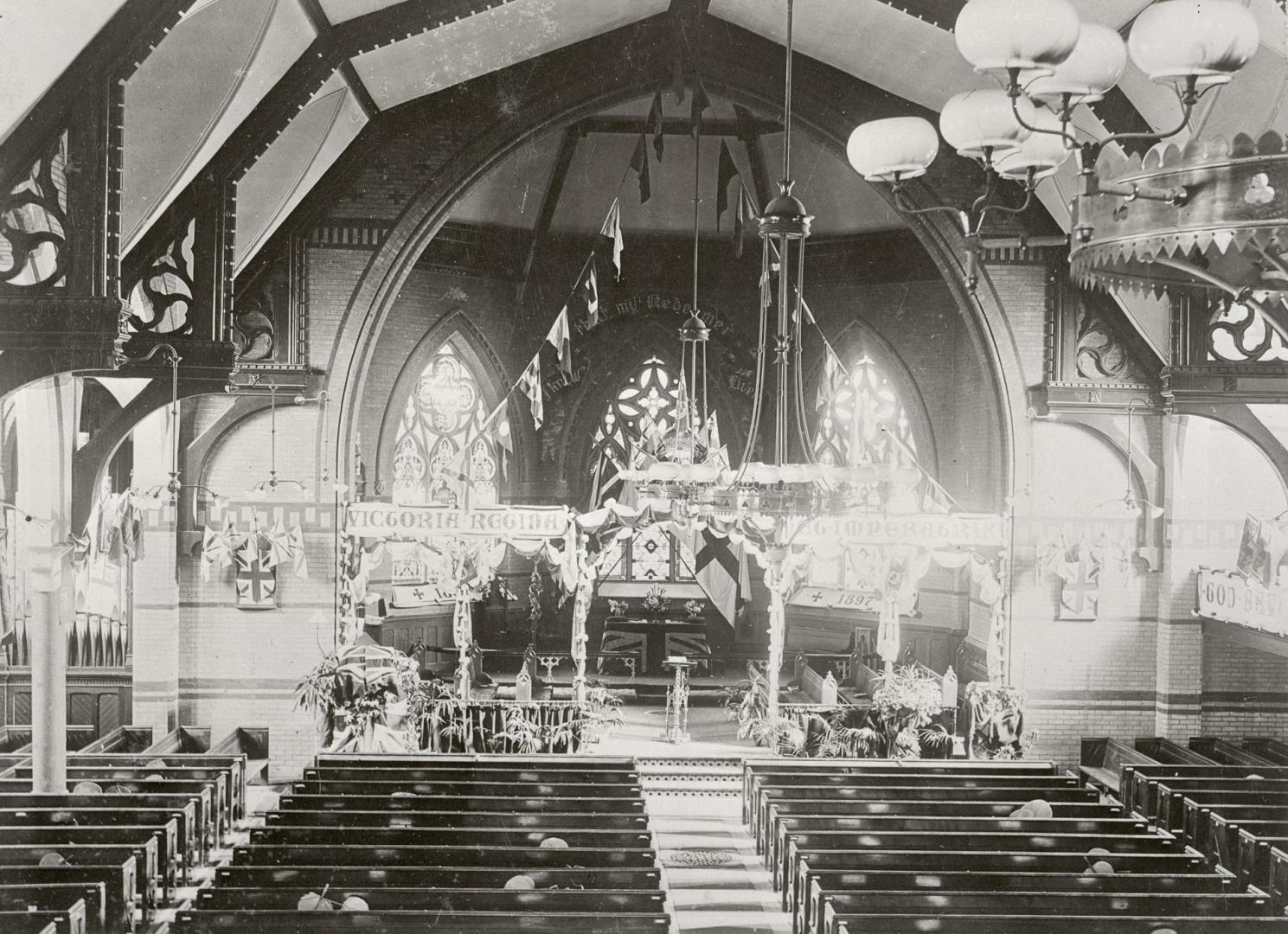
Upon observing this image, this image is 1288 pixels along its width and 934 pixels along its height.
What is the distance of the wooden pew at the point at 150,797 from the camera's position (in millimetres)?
10180

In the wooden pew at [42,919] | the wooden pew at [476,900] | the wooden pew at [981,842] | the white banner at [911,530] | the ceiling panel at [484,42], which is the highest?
the ceiling panel at [484,42]

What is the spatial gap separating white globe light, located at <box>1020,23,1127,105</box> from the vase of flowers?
56.8ft

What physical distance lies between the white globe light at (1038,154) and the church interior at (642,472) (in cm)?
4

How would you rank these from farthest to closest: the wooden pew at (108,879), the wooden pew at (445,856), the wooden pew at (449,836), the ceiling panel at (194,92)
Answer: the ceiling panel at (194,92) < the wooden pew at (449,836) < the wooden pew at (445,856) < the wooden pew at (108,879)

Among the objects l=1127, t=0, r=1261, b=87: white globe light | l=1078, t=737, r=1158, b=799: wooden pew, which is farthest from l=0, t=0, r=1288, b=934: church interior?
l=1078, t=737, r=1158, b=799: wooden pew

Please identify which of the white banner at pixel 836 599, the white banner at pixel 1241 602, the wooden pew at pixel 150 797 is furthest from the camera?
the white banner at pixel 836 599

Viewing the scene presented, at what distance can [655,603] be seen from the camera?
2216cm

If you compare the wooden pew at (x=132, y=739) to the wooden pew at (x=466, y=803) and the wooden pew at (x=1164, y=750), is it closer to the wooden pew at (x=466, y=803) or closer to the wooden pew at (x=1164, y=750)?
the wooden pew at (x=466, y=803)

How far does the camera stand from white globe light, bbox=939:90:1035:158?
5836 mm

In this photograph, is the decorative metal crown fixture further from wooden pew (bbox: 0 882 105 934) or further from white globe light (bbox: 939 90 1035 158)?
wooden pew (bbox: 0 882 105 934)

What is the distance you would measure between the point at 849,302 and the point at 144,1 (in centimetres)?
1489

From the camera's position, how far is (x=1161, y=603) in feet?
52.3

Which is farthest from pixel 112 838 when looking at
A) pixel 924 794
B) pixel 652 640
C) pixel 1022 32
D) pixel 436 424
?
pixel 652 640

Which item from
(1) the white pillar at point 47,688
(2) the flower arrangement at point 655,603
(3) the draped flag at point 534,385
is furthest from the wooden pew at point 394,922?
(2) the flower arrangement at point 655,603
